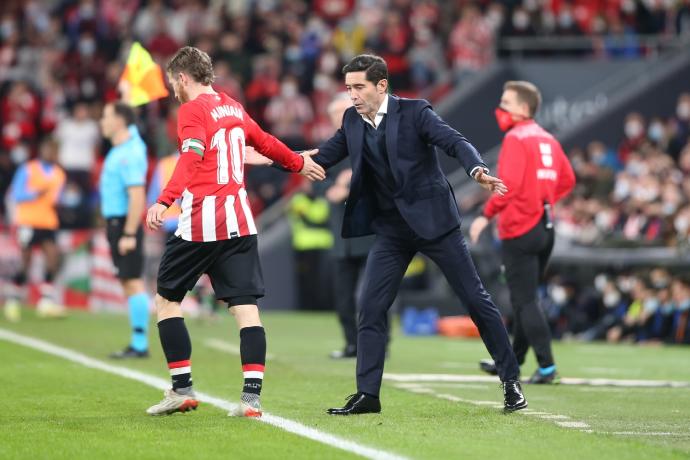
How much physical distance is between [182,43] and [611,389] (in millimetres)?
18149

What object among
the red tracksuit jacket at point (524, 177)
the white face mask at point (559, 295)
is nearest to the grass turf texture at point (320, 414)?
Answer: the red tracksuit jacket at point (524, 177)

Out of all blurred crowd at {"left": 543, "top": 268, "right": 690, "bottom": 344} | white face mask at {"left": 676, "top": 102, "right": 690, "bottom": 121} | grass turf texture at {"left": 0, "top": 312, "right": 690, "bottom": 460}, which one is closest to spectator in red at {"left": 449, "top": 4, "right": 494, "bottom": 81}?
white face mask at {"left": 676, "top": 102, "right": 690, "bottom": 121}

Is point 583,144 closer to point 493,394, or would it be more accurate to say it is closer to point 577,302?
point 577,302

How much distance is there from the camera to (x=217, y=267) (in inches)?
341

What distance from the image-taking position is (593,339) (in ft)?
57.4

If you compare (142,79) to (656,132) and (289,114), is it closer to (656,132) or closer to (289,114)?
(656,132)

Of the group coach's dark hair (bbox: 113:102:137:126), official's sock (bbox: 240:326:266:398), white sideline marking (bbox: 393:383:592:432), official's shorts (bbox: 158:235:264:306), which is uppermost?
coach's dark hair (bbox: 113:102:137:126)

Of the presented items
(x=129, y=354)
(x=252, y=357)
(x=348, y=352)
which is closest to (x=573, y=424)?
(x=252, y=357)

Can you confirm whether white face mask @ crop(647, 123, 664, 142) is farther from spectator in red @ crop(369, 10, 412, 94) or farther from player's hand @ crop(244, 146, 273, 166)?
player's hand @ crop(244, 146, 273, 166)

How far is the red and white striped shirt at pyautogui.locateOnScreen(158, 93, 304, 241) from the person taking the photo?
8422 mm

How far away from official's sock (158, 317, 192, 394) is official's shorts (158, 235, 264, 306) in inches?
7.8

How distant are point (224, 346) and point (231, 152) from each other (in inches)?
261

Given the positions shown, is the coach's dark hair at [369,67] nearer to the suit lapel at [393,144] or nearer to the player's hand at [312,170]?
the suit lapel at [393,144]

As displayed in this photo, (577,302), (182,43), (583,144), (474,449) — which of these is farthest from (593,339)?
(182,43)
